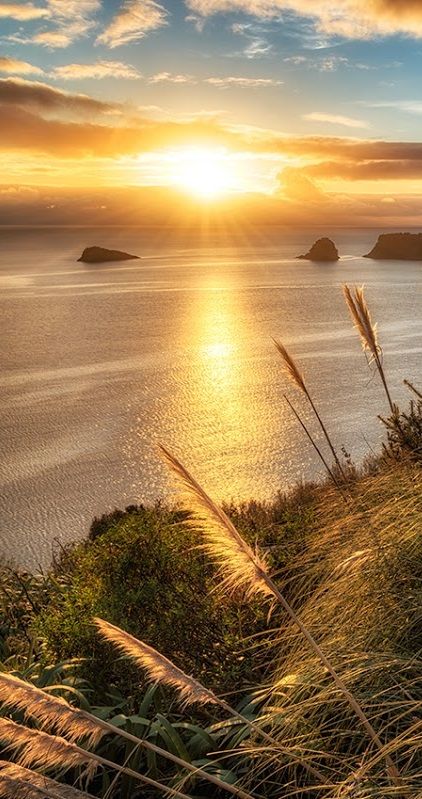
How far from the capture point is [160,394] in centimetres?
4722

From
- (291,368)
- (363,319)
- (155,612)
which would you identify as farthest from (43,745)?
(363,319)

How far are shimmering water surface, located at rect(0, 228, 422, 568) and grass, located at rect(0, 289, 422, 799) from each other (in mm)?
1346

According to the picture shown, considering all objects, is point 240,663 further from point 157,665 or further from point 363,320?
point 363,320

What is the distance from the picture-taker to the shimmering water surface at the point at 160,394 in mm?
30750

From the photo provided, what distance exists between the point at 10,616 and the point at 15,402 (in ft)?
123

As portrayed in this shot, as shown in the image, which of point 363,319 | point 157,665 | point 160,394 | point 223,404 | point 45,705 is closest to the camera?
point 45,705

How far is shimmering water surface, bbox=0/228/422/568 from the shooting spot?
101 ft

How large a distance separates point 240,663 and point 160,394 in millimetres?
42435

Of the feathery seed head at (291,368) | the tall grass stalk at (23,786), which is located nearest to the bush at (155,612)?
the feathery seed head at (291,368)

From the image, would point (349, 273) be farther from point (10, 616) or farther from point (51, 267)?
point (10, 616)

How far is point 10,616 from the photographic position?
25.8 ft

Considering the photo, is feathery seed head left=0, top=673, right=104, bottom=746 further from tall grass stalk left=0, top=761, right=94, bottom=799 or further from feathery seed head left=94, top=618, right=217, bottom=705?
feathery seed head left=94, top=618, right=217, bottom=705

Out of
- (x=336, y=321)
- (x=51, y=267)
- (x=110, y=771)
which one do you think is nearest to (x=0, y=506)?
(x=110, y=771)

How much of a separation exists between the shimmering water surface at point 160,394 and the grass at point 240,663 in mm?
1346
